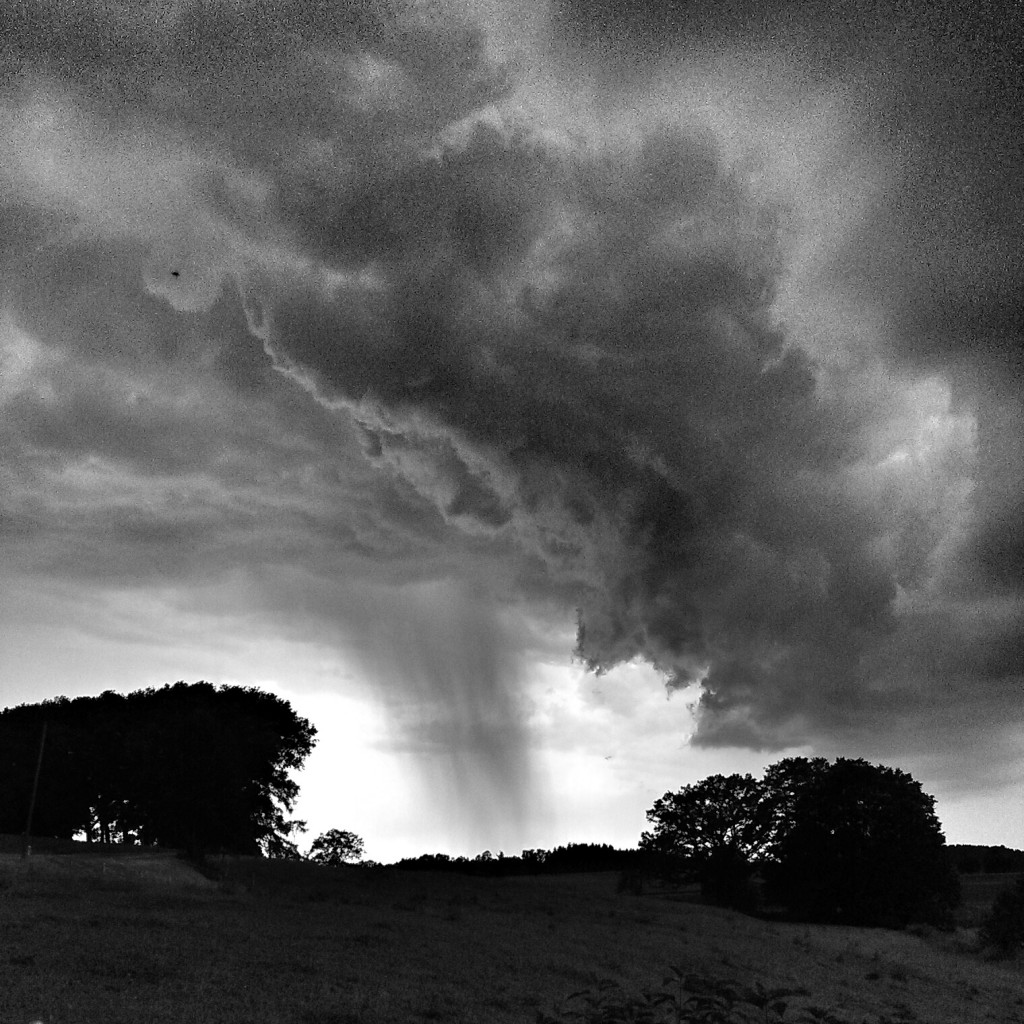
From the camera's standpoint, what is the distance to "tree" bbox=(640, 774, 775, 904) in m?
96.6

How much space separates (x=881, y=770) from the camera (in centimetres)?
9538

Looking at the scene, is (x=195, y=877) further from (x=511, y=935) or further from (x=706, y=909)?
(x=706, y=909)

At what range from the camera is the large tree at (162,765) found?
9262 centimetres

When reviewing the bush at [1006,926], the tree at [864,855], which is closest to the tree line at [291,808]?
the tree at [864,855]

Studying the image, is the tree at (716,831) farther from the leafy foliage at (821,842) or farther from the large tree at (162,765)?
the large tree at (162,765)

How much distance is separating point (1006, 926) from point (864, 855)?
1883 centimetres

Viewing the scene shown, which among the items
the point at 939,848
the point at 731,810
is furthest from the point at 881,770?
the point at 731,810

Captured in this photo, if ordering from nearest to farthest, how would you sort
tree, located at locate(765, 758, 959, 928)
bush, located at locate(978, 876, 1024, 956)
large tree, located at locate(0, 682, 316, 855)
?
1. bush, located at locate(978, 876, 1024, 956)
2. tree, located at locate(765, 758, 959, 928)
3. large tree, located at locate(0, 682, 316, 855)

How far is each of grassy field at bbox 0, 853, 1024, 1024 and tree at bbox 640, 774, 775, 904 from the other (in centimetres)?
2789

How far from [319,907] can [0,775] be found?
6883 cm

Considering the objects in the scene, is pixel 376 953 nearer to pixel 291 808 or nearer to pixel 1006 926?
pixel 1006 926

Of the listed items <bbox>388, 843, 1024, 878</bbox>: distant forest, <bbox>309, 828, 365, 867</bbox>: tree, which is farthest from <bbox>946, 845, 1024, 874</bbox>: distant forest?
<bbox>309, 828, 365, 867</bbox>: tree

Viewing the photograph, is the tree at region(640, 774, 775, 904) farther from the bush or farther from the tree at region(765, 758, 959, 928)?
the bush

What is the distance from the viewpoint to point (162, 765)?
3688 inches
